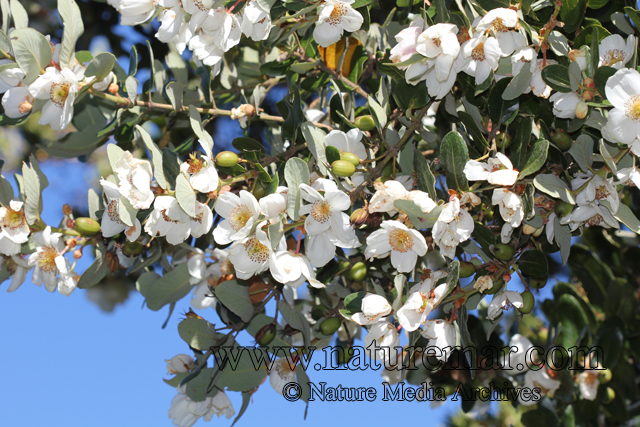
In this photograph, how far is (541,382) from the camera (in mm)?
1900

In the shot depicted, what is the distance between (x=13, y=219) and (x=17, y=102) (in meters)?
0.32

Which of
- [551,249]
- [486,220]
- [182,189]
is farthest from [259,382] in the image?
[551,249]

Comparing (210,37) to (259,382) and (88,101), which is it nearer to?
(88,101)

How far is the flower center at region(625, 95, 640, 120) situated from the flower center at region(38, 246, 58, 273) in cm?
145

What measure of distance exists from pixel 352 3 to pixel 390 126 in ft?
1.12

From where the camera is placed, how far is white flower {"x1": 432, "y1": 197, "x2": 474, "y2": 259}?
3.43ft

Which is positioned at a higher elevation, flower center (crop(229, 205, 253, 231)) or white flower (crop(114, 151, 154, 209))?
white flower (crop(114, 151, 154, 209))

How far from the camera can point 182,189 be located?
1150 millimetres

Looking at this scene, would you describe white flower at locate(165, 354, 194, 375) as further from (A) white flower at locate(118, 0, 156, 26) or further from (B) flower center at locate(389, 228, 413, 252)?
(A) white flower at locate(118, 0, 156, 26)

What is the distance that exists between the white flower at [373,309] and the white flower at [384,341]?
2 centimetres

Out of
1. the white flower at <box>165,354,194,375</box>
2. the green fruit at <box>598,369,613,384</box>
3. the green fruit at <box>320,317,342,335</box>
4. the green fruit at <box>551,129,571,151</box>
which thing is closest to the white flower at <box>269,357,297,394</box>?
the green fruit at <box>320,317,342,335</box>

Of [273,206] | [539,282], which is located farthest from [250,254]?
[539,282]

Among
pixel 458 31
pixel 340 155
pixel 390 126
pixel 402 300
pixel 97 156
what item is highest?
pixel 97 156

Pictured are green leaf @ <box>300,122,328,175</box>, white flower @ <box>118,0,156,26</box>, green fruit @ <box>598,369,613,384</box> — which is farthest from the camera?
green fruit @ <box>598,369,613,384</box>
